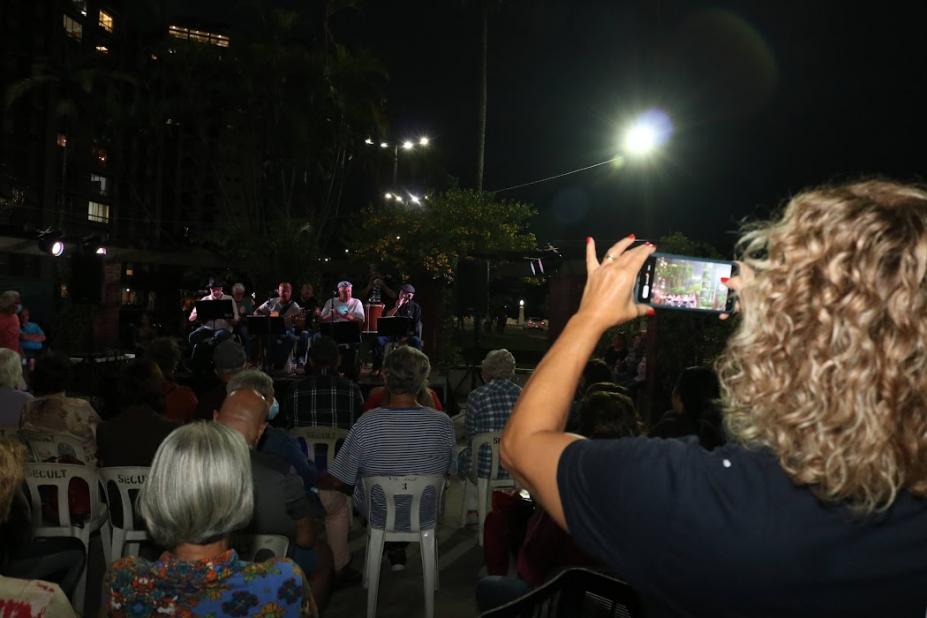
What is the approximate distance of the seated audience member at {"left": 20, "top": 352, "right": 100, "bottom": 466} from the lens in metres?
4.36

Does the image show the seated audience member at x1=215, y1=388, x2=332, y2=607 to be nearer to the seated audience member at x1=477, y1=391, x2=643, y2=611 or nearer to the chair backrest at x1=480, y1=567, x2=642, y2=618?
the seated audience member at x1=477, y1=391, x2=643, y2=611

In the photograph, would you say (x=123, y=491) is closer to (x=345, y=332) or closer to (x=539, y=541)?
(x=539, y=541)

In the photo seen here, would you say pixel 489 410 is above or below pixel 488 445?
above

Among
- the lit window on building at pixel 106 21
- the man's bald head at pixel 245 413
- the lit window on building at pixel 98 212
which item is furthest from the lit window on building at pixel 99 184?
the man's bald head at pixel 245 413

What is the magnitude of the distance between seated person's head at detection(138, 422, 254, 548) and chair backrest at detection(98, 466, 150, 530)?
204 centimetres

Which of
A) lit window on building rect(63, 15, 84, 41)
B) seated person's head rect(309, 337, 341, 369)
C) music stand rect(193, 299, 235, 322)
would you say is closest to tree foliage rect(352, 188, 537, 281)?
music stand rect(193, 299, 235, 322)

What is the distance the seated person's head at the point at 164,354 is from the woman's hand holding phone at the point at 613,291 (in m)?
5.11

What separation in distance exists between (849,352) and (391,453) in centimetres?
334

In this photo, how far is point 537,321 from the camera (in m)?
47.9

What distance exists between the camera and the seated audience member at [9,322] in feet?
30.7

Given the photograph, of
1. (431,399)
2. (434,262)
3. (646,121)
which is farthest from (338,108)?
(431,399)

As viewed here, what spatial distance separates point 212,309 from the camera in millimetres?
11617

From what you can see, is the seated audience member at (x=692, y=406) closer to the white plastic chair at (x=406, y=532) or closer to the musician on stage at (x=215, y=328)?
the white plastic chair at (x=406, y=532)

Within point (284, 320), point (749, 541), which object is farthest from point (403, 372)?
point (284, 320)
